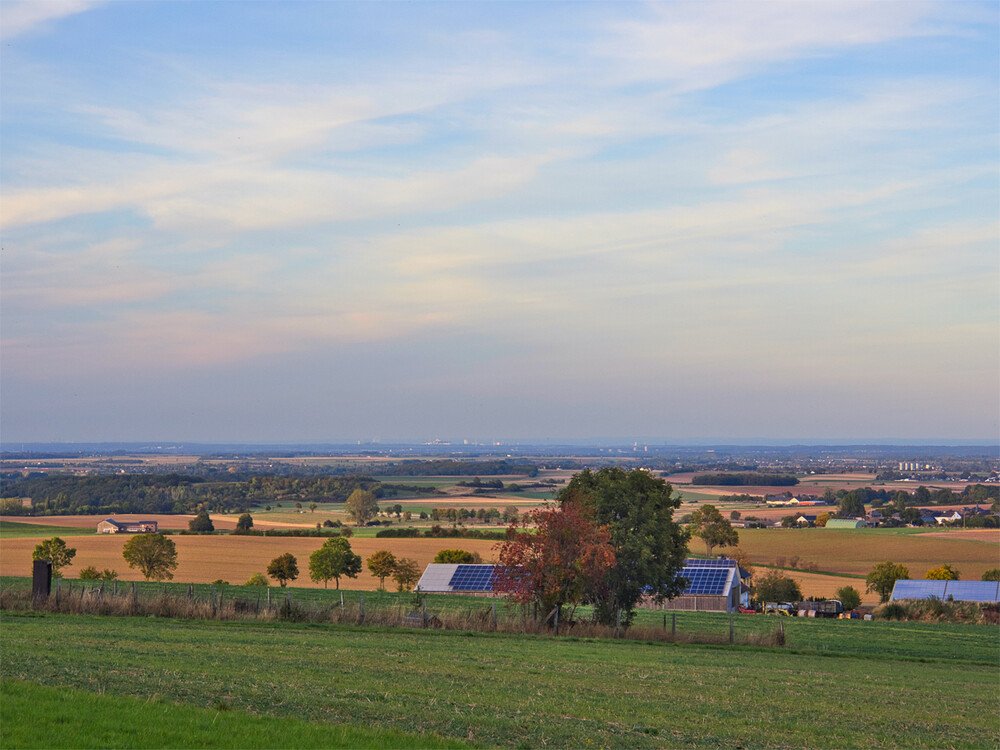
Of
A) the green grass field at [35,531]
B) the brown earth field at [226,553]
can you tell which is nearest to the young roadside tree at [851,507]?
the brown earth field at [226,553]

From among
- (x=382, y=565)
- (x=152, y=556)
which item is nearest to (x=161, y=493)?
(x=152, y=556)

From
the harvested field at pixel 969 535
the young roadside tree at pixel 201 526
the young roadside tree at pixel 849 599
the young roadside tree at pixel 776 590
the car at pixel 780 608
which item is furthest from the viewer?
the young roadside tree at pixel 201 526

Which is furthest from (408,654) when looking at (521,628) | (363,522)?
(363,522)

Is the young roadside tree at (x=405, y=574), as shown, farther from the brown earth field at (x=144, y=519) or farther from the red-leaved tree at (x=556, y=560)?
the brown earth field at (x=144, y=519)

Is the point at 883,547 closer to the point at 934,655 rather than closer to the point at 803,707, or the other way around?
the point at 934,655

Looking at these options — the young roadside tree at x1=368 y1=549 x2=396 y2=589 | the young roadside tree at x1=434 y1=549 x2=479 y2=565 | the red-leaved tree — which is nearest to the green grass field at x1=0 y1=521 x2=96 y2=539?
the young roadside tree at x1=368 y1=549 x2=396 y2=589

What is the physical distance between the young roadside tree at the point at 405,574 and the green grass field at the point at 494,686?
4598 centimetres

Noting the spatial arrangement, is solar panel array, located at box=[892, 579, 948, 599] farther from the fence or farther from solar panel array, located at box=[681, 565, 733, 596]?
the fence

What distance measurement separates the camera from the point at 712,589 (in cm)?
6706

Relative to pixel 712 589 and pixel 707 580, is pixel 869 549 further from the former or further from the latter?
pixel 712 589

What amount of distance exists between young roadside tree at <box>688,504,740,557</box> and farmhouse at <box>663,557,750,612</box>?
1846 centimetres

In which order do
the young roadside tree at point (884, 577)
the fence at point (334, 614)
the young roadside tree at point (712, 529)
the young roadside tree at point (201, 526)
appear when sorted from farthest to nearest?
1. the young roadside tree at point (201, 526)
2. the young roadside tree at point (712, 529)
3. the young roadside tree at point (884, 577)
4. the fence at point (334, 614)

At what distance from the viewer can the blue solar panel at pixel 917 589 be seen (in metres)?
66.6

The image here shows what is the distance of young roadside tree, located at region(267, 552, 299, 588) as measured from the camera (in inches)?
2916
